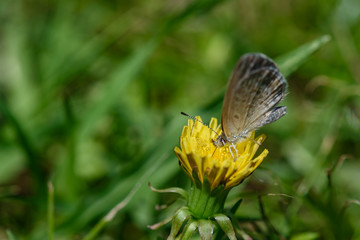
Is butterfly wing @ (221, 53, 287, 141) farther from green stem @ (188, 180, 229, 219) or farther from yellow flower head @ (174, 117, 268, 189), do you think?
green stem @ (188, 180, 229, 219)

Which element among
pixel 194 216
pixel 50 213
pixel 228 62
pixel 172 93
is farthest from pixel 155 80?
pixel 194 216

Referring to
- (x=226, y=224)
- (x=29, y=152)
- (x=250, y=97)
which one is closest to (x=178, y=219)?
(x=226, y=224)

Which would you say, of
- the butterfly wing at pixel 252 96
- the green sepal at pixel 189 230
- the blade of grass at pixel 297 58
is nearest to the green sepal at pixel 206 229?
the green sepal at pixel 189 230

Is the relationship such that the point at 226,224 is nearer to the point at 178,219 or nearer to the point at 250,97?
the point at 178,219

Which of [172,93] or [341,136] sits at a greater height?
[172,93]

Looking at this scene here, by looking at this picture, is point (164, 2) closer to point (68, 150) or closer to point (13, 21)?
point (13, 21)

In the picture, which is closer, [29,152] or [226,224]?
[226,224]

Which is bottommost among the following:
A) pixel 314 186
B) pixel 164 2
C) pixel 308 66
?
pixel 314 186
